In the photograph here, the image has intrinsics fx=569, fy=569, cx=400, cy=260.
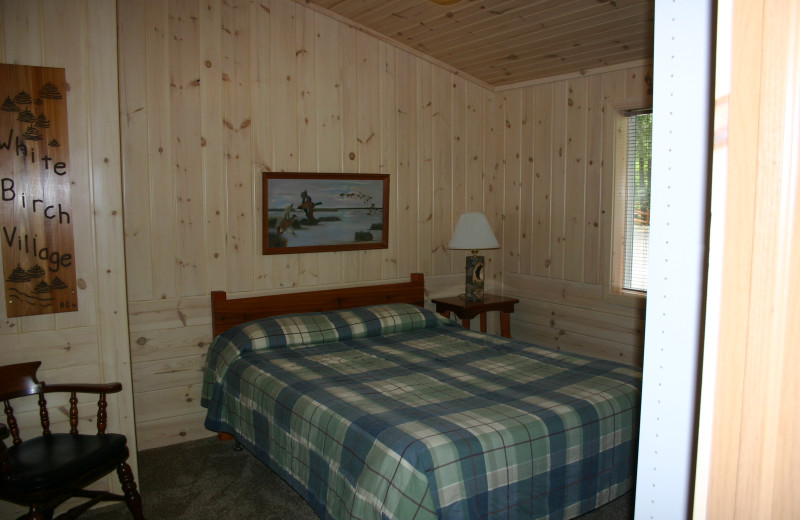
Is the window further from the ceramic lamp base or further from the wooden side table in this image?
the ceramic lamp base

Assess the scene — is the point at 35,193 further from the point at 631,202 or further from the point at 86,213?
the point at 631,202

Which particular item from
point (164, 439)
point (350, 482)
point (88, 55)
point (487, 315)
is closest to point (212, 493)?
point (164, 439)

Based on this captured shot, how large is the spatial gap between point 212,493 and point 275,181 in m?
1.85

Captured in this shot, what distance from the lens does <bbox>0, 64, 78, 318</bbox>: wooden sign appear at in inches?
94.1

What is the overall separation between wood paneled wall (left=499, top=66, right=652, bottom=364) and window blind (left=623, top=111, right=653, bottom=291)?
15 cm

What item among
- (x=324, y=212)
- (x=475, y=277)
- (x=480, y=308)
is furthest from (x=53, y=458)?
(x=475, y=277)

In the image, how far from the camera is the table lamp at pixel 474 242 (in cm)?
410

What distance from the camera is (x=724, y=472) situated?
65 cm

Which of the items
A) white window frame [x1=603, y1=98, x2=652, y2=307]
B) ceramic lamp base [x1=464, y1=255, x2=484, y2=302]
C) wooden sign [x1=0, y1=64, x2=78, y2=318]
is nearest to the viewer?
wooden sign [x1=0, y1=64, x2=78, y2=318]

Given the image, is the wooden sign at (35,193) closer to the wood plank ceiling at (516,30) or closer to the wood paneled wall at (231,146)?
the wood paneled wall at (231,146)

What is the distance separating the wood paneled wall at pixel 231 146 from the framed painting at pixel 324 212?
0.23ft

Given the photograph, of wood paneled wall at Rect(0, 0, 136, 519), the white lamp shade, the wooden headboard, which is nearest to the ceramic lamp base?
the white lamp shade

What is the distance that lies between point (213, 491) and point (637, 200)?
309 cm

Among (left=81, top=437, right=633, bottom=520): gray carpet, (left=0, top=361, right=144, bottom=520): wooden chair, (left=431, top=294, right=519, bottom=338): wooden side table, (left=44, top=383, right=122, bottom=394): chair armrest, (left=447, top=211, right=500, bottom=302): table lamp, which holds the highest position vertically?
(left=447, top=211, right=500, bottom=302): table lamp
